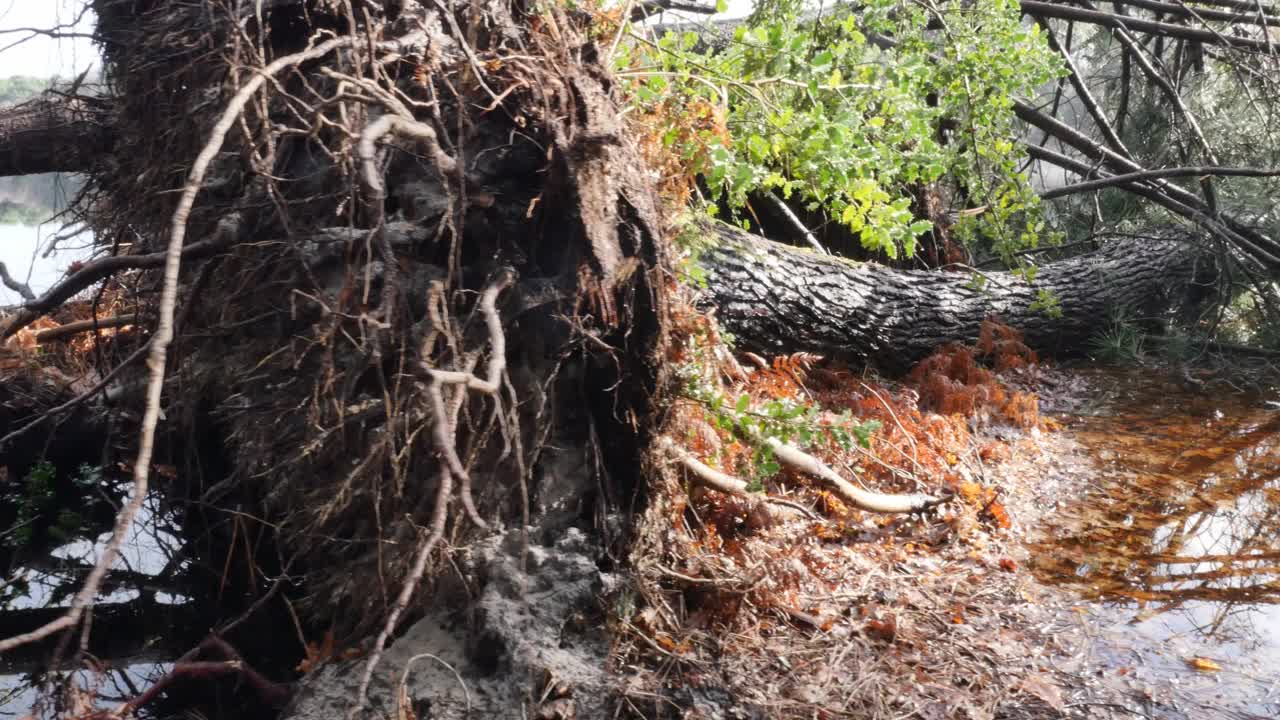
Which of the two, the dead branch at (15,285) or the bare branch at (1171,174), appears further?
the bare branch at (1171,174)

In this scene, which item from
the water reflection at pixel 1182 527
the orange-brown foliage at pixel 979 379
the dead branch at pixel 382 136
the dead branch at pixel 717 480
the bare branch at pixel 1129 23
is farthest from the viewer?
the bare branch at pixel 1129 23

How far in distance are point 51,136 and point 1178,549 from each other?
6498mm

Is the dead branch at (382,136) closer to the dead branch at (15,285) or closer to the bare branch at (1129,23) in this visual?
the dead branch at (15,285)

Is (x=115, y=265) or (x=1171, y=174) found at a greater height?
(x=1171, y=174)

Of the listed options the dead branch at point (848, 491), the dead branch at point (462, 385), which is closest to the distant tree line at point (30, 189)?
the dead branch at point (462, 385)

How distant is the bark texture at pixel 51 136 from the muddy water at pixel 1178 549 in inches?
213

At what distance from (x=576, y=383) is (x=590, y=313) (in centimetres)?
27

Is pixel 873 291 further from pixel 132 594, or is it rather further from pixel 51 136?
pixel 51 136

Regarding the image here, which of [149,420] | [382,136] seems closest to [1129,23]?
[382,136]

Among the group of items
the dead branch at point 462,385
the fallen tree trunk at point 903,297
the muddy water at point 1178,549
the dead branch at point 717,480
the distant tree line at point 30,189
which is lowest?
the muddy water at point 1178,549

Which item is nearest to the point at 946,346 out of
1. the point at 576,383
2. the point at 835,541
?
the point at 835,541

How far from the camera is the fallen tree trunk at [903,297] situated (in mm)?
5230

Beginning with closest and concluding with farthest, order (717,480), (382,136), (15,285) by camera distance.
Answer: (382,136) → (717,480) → (15,285)

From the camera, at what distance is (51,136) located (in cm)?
514
